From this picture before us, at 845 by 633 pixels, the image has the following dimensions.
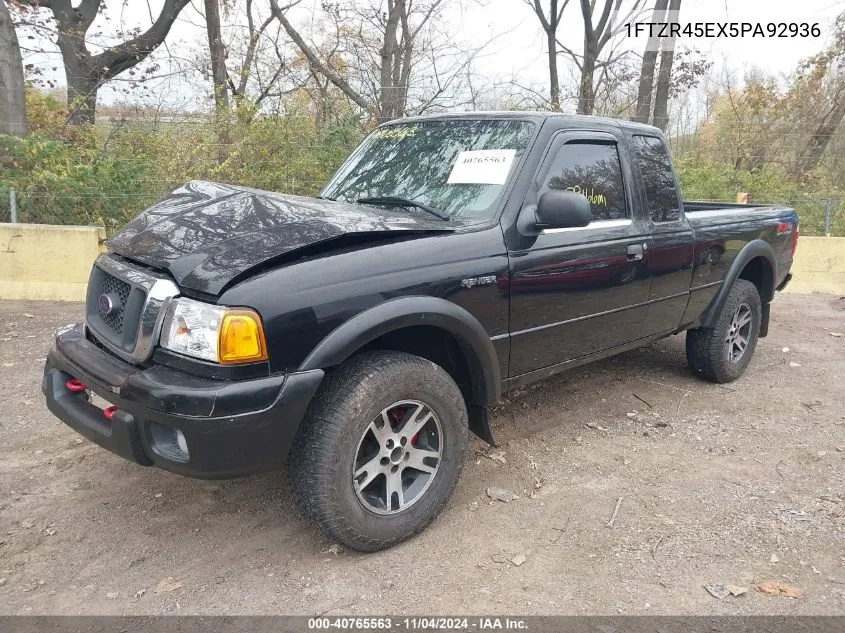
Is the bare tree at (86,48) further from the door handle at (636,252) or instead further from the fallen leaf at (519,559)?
the fallen leaf at (519,559)

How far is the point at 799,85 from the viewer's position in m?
16.1

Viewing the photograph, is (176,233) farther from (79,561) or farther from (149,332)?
(79,561)

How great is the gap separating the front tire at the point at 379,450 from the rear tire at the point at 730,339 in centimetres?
278

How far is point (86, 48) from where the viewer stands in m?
13.3

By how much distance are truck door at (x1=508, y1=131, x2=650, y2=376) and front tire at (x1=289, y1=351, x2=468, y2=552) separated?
0.63 meters

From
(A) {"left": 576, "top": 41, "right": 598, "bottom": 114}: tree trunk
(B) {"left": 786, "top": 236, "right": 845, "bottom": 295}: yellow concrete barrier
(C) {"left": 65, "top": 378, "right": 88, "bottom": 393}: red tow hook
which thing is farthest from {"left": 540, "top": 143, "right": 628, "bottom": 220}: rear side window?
(A) {"left": 576, "top": 41, "right": 598, "bottom": 114}: tree trunk

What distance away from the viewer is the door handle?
12.7ft

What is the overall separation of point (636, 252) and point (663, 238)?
37 centimetres

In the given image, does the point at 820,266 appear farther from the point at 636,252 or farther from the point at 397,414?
the point at 397,414

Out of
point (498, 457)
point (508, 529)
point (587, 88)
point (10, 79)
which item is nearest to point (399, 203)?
point (498, 457)

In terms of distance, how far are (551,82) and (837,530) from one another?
638 inches

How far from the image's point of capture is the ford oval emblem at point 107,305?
2736 millimetres

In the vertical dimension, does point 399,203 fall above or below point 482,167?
below

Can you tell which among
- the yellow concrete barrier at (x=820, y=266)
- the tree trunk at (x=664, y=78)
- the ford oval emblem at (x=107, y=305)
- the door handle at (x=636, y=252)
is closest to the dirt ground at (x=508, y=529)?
the ford oval emblem at (x=107, y=305)
